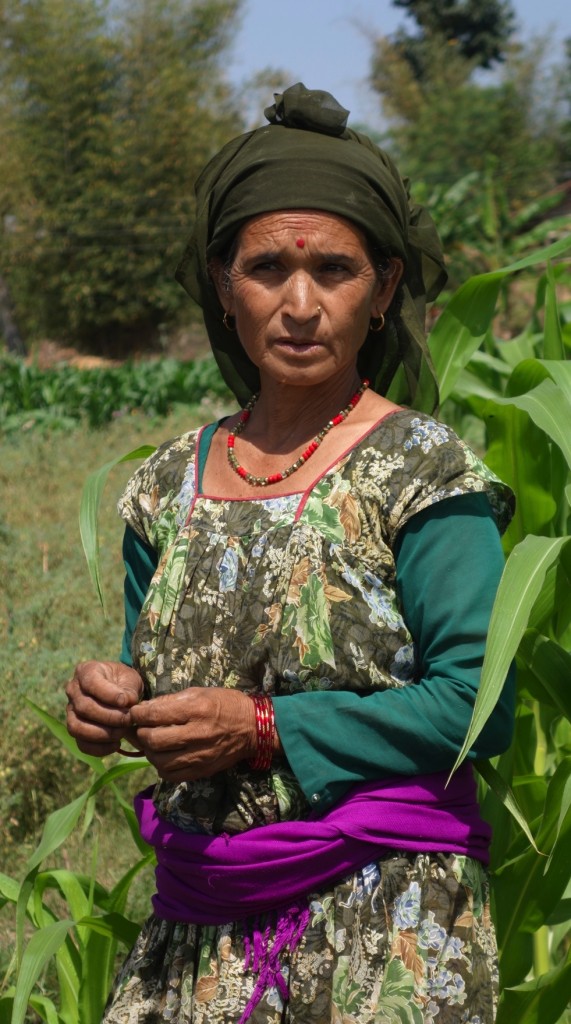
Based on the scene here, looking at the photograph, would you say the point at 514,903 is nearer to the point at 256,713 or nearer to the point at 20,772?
the point at 256,713

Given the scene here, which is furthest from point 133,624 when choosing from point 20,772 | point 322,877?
point 20,772

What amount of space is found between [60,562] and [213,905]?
379cm

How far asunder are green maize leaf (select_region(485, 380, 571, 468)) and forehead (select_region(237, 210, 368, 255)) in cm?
31

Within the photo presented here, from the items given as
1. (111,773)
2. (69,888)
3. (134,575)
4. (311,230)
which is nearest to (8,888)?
(69,888)

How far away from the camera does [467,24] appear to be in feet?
131

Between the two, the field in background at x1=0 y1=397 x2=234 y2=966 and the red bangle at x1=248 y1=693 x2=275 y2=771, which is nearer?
the red bangle at x1=248 y1=693 x2=275 y2=771

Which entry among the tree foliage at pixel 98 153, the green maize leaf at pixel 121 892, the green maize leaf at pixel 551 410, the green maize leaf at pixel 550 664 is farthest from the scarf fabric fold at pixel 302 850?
the tree foliage at pixel 98 153

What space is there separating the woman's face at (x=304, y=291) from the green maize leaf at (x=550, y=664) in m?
0.44

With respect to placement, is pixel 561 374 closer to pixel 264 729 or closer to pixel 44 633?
pixel 264 729

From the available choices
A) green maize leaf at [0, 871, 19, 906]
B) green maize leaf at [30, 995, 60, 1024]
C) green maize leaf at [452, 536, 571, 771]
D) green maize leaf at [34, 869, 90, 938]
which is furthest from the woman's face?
green maize leaf at [30, 995, 60, 1024]

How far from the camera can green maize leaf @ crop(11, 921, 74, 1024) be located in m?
1.75

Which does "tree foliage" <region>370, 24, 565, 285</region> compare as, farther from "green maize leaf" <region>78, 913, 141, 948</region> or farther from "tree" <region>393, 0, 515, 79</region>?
"green maize leaf" <region>78, 913, 141, 948</region>

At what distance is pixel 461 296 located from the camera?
213cm

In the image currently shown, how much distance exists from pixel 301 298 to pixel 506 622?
0.48 metres
